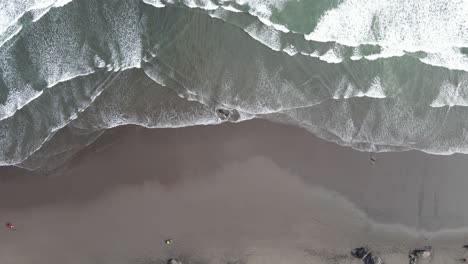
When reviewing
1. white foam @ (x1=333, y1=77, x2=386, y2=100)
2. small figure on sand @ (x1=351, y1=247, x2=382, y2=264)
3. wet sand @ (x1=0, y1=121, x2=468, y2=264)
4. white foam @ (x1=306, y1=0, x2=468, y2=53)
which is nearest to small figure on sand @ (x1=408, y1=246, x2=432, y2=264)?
wet sand @ (x1=0, y1=121, x2=468, y2=264)

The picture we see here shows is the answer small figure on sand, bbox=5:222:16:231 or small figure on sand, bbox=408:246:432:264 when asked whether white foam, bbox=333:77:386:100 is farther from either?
small figure on sand, bbox=5:222:16:231

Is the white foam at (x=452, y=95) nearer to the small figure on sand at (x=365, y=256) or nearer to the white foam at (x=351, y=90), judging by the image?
the white foam at (x=351, y=90)

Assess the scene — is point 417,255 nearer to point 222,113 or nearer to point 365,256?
point 365,256

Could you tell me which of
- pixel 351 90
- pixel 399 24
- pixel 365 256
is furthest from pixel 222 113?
pixel 365 256

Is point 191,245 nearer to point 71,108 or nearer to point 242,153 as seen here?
point 242,153

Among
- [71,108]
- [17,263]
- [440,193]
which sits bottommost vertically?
[17,263]

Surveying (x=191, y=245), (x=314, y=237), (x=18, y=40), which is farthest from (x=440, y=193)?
(x=18, y=40)

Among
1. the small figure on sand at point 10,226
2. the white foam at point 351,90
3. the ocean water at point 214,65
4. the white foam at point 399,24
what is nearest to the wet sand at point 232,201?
the small figure on sand at point 10,226
